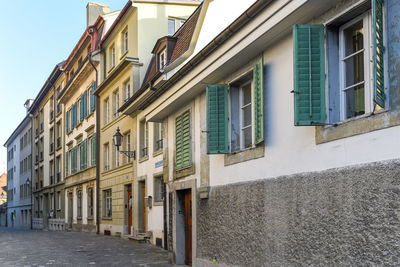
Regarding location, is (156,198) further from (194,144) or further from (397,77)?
(397,77)

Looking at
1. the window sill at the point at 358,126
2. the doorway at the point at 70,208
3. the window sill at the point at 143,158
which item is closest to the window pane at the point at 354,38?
the window sill at the point at 358,126

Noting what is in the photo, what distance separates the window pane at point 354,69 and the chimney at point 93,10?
98.3 feet

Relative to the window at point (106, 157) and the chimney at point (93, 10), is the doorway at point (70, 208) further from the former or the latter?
the chimney at point (93, 10)

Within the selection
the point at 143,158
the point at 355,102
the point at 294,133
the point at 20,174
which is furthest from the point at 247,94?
the point at 20,174

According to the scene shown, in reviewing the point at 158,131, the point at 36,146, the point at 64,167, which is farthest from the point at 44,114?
the point at 158,131

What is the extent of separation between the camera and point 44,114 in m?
46.5

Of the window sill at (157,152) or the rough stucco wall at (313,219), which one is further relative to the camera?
the window sill at (157,152)

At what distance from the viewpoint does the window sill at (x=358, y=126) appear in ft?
19.1

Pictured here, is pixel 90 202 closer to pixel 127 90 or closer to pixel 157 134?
pixel 127 90

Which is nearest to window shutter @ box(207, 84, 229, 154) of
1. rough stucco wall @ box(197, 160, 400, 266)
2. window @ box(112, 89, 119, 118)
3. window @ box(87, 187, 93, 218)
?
rough stucco wall @ box(197, 160, 400, 266)

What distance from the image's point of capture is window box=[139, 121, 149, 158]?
842 inches

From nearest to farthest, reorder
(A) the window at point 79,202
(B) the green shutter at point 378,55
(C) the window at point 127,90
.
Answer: (B) the green shutter at point 378,55 < (C) the window at point 127,90 < (A) the window at point 79,202

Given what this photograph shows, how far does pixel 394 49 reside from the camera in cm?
582

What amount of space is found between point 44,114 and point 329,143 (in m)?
42.1
